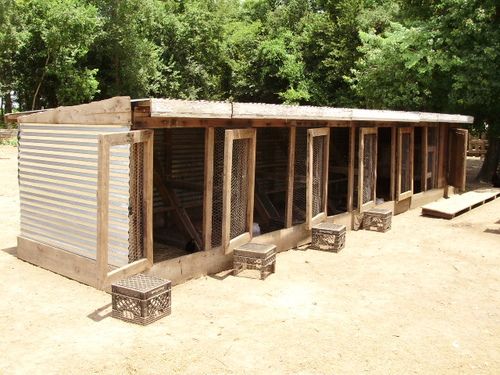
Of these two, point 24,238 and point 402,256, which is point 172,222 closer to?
point 24,238

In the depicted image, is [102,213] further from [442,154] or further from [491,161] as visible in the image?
[491,161]

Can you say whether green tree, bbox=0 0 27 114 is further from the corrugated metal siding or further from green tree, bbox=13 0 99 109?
the corrugated metal siding

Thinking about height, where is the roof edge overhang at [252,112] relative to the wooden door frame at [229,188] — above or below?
above

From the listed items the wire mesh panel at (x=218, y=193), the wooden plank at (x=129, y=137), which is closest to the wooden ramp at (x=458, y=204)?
the wire mesh panel at (x=218, y=193)

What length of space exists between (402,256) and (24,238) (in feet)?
23.5

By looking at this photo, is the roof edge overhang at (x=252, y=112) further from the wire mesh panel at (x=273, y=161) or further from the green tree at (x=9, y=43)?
the green tree at (x=9, y=43)

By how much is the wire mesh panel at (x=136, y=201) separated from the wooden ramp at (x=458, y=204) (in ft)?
31.7

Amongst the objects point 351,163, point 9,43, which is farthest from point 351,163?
point 9,43

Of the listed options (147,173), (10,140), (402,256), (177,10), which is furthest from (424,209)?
(177,10)

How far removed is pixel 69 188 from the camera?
25.9 feet

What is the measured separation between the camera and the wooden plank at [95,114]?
6883mm

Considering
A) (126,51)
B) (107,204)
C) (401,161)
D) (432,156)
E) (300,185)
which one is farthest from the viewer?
(126,51)

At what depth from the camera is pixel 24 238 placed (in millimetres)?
8828

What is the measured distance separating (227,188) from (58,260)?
9.83 ft
